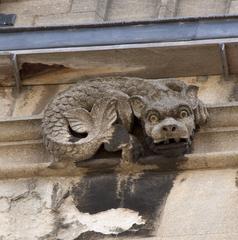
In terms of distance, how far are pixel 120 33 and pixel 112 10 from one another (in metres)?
1.21

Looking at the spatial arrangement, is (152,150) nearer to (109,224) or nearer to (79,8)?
(109,224)

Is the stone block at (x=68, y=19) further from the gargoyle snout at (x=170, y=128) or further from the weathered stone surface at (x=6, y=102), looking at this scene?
the gargoyle snout at (x=170, y=128)

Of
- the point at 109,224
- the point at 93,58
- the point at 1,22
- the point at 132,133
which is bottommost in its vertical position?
the point at 109,224

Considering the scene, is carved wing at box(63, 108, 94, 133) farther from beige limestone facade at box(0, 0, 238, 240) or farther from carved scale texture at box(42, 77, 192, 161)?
beige limestone facade at box(0, 0, 238, 240)

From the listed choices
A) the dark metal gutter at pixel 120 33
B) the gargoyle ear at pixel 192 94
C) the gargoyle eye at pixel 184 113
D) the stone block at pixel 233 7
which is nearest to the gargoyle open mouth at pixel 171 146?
the gargoyle eye at pixel 184 113

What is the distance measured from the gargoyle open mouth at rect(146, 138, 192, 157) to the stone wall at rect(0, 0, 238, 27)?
1904 mm

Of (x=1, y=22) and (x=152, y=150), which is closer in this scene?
(x=152, y=150)

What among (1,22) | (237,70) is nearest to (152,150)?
(237,70)

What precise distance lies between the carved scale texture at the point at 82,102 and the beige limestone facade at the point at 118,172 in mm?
86

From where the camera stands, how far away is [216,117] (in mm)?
7004

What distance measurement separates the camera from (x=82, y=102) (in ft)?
23.2

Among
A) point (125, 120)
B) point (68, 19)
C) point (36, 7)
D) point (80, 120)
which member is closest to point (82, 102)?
point (80, 120)

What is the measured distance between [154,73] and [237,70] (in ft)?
1.32

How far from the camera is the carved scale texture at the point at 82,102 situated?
6883 mm
